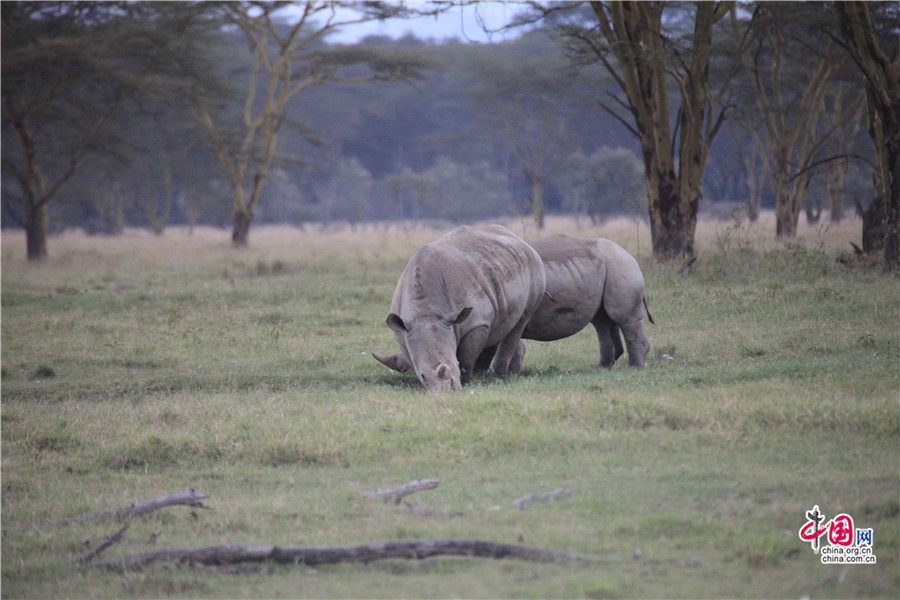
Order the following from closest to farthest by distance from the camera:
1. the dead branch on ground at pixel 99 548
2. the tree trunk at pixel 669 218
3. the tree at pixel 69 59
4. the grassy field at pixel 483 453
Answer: the grassy field at pixel 483 453 → the dead branch on ground at pixel 99 548 → the tree trunk at pixel 669 218 → the tree at pixel 69 59

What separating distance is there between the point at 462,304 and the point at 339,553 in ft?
12.3

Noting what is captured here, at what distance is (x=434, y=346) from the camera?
23.8 feet

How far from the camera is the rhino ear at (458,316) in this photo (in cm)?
718

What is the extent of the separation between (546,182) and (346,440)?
38821mm

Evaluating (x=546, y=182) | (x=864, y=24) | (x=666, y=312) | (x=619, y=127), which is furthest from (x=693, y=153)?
(x=619, y=127)

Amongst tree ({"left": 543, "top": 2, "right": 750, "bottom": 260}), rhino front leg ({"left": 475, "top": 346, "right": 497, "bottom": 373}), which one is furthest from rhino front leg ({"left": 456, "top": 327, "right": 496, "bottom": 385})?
tree ({"left": 543, "top": 2, "right": 750, "bottom": 260})

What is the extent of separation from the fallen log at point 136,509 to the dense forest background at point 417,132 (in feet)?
33.5

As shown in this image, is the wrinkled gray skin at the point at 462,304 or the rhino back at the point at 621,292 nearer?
the wrinkled gray skin at the point at 462,304

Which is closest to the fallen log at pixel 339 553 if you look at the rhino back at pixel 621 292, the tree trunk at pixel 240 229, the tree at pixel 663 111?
the rhino back at pixel 621 292

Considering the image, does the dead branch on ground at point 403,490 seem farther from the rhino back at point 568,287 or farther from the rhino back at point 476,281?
the rhino back at point 568,287

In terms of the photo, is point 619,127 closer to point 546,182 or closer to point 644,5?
point 546,182

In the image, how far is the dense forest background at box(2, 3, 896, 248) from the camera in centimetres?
2127

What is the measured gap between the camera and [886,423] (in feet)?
18.1

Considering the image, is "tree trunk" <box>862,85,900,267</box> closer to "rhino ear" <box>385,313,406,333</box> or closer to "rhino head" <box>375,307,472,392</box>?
"rhino head" <box>375,307,472,392</box>
